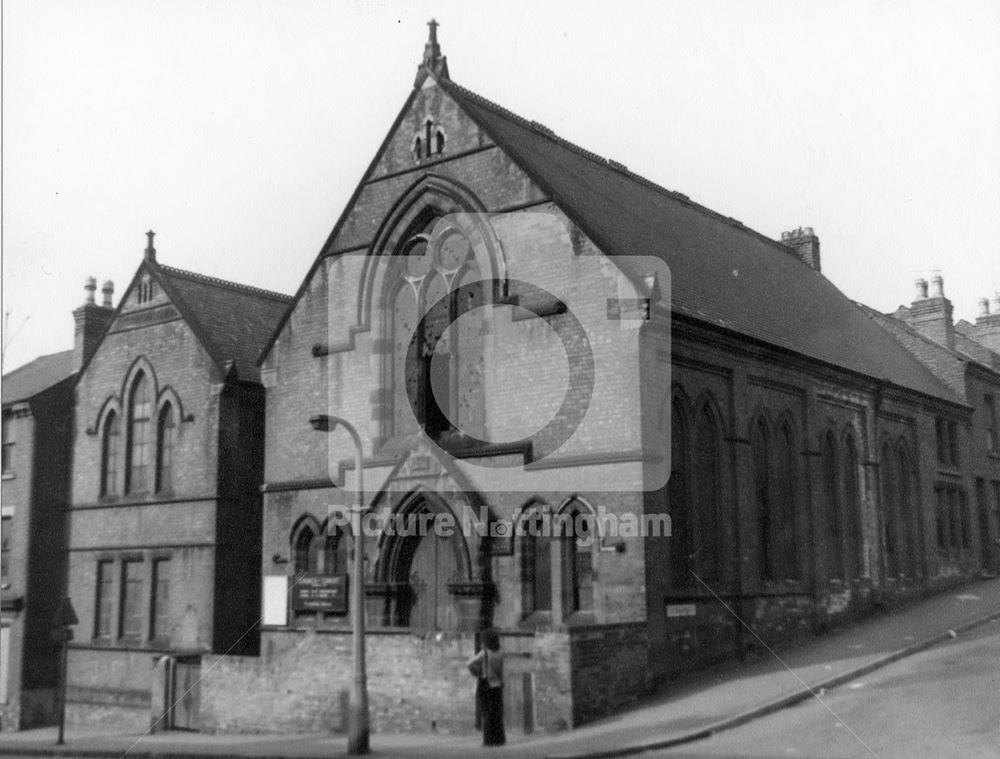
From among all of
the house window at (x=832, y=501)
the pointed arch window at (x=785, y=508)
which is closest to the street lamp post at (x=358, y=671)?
the pointed arch window at (x=785, y=508)

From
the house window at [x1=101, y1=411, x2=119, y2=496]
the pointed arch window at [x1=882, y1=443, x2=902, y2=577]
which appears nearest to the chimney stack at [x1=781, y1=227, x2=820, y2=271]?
the pointed arch window at [x1=882, y1=443, x2=902, y2=577]

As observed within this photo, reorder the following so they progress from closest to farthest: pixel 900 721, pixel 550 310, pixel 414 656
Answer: pixel 900 721, pixel 414 656, pixel 550 310

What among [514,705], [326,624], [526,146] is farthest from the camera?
[526,146]

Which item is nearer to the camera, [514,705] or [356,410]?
[514,705]

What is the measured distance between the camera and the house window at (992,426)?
3847cm

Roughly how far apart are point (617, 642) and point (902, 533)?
15.4 m

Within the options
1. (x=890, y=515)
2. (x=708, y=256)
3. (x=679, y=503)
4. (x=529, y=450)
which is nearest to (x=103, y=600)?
(x=529, y=450)

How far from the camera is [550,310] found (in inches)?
864

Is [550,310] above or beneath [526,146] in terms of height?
beneath

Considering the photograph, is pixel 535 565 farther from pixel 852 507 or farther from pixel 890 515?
pixel 890 515

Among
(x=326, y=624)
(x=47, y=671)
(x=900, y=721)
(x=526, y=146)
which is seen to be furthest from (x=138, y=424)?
(x=900, y=721)

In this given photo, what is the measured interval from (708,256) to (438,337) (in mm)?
8822

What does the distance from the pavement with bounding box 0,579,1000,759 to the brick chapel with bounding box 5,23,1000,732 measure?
23.2 inches

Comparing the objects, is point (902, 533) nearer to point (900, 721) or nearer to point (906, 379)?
point (906, 379)
